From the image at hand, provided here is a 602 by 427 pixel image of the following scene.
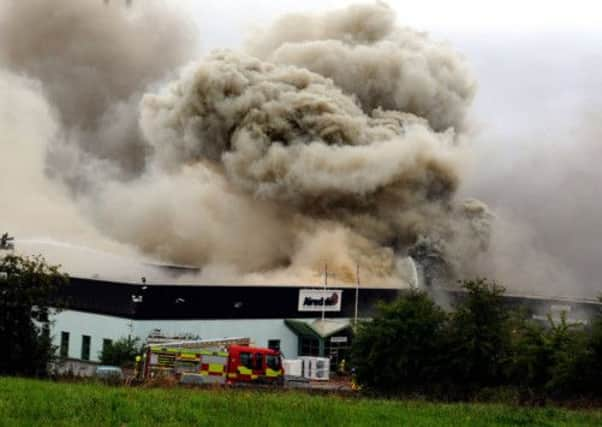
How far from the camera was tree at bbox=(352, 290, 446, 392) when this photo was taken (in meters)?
32.7

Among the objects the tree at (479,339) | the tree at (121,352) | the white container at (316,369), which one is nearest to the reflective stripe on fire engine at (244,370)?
the tree at (121,352)

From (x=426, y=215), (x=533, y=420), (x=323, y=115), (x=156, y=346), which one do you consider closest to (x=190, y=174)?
(x=323, y=115)

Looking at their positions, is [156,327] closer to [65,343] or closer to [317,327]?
[65,343]

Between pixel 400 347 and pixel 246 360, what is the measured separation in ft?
23.0

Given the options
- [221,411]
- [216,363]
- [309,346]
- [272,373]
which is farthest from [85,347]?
[221,411]

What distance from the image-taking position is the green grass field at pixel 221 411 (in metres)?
14.7

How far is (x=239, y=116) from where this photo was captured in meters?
64.8

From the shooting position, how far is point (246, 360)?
123 feet

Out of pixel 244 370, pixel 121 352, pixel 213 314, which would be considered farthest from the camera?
pixel 213 314

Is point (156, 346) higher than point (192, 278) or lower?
lower

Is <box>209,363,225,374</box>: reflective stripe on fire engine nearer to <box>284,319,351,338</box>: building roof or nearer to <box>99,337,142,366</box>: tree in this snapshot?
<box>99,337,142,366</box>: tree

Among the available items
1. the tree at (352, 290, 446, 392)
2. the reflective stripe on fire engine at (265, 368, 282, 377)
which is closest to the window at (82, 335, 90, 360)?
the reflective stripe on fire engine at (265, 368, 282, 377)

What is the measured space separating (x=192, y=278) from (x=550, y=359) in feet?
117

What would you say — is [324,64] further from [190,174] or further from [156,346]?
[156,346]
